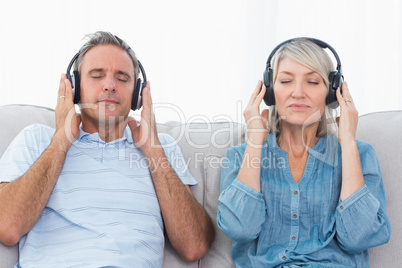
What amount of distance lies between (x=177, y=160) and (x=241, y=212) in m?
0.41

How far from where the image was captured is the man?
1.39 metres

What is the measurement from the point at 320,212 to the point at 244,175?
11.5 inches

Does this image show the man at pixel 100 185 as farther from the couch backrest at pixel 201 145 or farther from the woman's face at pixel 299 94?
the woman's face at pixel 299 94

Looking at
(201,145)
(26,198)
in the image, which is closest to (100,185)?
(26,198)

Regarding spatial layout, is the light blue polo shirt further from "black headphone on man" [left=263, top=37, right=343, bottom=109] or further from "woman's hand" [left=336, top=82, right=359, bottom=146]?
"woman's hand" [left=336, top=82, right=359, bottom=146]

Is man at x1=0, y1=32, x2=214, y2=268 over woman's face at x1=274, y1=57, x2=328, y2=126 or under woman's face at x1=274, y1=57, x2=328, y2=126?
under

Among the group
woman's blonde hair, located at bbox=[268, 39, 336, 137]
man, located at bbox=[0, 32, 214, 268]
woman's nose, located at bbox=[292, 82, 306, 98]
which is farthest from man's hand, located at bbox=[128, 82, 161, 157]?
woman's nose, located at bbox=[292, 82, 306, 98]

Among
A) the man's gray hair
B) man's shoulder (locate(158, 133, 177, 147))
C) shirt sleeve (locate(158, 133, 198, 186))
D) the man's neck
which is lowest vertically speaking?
shirt sleeve (locate(158, 133, 198, 186))

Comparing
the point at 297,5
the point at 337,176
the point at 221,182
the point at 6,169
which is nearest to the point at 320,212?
the point at 337,176

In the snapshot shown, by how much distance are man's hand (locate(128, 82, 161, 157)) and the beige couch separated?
0.17 m

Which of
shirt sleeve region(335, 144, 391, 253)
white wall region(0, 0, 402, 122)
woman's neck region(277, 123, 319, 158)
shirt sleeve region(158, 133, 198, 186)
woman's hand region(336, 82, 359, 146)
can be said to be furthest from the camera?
white wall region(0, 0, 402, 122)

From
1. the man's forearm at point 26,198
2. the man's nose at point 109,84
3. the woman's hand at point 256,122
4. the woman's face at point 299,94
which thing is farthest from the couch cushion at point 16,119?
the woman's face at point 299,94

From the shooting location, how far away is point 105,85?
1651 millimetres

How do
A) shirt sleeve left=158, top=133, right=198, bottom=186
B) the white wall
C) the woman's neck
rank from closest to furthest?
the woman's neck, shirt sleeve left=158, top=133, right=198, bottom=186, the white wall
